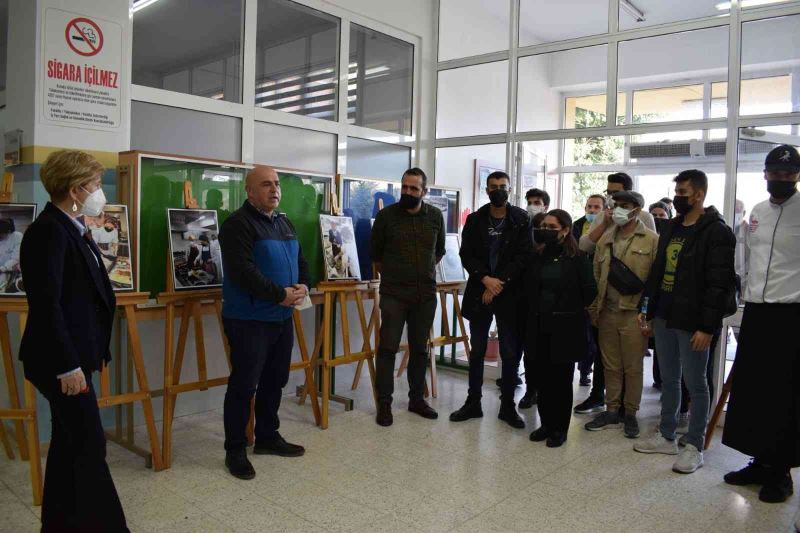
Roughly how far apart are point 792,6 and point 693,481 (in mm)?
3353

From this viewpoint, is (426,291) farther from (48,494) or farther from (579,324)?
(48,494)

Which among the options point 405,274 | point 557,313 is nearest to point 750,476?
point 557,313

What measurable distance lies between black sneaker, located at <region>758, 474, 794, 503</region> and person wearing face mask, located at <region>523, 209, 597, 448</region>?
1.14 meters

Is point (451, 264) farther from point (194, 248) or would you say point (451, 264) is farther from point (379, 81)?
point (194, 248)

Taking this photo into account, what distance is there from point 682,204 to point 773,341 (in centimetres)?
92

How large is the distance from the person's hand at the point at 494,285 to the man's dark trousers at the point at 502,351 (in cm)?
22

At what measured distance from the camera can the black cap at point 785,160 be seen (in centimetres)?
321

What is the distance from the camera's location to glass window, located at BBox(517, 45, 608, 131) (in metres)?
5.64

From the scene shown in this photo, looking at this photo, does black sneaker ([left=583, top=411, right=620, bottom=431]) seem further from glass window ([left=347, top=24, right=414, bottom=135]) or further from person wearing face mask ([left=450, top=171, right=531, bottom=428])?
glass window ([left=347, top=24, right=414, bottom=135])

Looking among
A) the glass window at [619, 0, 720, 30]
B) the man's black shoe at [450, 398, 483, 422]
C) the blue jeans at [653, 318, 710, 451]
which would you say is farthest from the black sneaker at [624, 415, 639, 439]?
the glass window at [619, 0, 720, 30]

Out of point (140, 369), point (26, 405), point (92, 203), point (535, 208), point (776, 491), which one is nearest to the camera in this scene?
point (92, 203)

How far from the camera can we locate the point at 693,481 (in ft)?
11.8

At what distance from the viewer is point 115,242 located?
353cm

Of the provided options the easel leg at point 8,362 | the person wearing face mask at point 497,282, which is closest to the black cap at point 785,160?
the person wearing face mask at point 497,282
